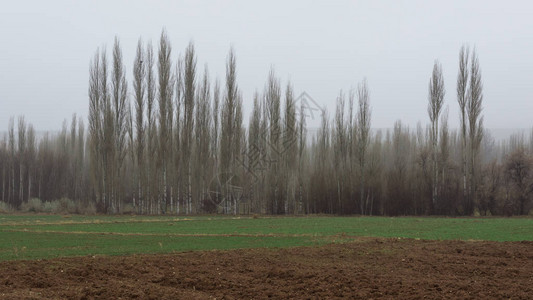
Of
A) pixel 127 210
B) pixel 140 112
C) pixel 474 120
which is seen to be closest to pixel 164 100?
pixel 140 112

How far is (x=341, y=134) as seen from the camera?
48281 millimetres

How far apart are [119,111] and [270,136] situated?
42.9ft

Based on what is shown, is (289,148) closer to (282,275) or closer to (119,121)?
(119,121)

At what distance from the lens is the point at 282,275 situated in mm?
11758

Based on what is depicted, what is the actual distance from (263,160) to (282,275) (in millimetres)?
35794

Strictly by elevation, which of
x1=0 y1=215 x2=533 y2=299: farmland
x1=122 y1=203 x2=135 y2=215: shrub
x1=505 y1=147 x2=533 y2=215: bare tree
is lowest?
x1=122 y1=203 x2=135 y2=215: shrub

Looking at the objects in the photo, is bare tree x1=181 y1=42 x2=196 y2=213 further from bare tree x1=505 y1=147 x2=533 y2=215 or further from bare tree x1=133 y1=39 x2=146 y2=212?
bare tree x1=505 y1=147 x2=533 y2=215

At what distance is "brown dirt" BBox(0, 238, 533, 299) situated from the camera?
9945 mm

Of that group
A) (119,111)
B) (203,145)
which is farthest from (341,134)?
(119,111)

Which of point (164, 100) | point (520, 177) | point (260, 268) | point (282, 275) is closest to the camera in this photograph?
point (282, 275)

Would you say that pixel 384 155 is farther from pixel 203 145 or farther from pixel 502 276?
pixel 502 276

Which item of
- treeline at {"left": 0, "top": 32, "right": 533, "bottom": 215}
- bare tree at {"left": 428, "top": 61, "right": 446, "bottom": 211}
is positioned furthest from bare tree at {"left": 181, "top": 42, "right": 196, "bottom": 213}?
bare tree at {"left": 428, "top": 61, "right": 446, "bottom": 211}

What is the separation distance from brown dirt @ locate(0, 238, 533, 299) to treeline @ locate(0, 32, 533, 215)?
93.6 ft

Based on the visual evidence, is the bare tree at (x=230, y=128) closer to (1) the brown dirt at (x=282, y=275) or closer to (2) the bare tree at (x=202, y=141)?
(2) the bare tree at (x=202, y=141)
